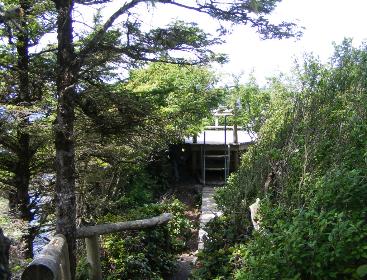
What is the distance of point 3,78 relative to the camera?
707 cm

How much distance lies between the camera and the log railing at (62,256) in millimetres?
2820

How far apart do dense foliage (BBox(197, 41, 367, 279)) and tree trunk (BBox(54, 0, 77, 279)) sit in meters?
2.02

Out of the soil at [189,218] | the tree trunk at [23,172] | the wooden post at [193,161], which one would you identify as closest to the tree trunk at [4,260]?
the soil at [189,218]

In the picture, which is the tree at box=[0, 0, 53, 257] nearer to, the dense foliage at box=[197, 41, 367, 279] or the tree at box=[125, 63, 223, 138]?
the tree at box=[125, 63, 223, 138]

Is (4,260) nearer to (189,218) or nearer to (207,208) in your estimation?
(207,208)

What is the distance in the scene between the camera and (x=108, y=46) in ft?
20.1

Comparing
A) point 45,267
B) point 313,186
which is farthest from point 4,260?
point 313,186

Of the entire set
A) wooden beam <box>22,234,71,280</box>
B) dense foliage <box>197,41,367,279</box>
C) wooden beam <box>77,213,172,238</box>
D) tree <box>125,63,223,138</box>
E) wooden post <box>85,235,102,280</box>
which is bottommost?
wooden post <box>85,235,102,280</box>

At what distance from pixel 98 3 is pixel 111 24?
0.64m

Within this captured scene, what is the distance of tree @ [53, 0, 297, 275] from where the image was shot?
568cm

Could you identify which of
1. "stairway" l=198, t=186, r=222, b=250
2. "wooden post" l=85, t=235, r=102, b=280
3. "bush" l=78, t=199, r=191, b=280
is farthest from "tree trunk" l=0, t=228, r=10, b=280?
"stairway" l=198, t=186, r=222, b=250

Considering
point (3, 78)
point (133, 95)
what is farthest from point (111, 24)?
point (3, 78)

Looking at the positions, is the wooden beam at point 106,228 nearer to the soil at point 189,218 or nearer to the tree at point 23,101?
the soil at point 189,218

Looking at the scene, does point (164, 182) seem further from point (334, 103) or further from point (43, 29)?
point (334, 103)
